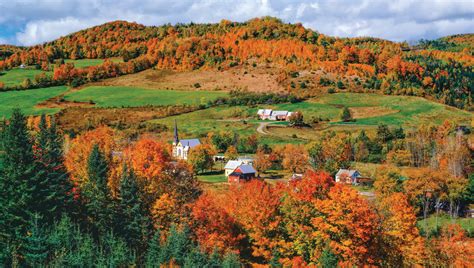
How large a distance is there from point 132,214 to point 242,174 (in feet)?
158

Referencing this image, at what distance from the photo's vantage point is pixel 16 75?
179 metres

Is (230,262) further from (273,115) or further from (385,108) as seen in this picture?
(385,108)

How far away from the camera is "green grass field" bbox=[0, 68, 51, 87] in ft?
561

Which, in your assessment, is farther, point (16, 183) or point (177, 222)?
point (177, 222)

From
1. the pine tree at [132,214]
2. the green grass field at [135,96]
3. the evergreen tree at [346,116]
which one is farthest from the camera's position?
the green grass field at [135,96]

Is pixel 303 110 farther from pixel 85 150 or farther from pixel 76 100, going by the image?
pixel 85 150

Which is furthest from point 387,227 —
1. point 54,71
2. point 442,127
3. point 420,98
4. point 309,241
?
point 54,71

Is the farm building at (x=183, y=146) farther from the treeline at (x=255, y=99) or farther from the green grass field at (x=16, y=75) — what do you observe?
the green grass field at (x=16, y=75)

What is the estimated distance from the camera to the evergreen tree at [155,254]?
43.6 metres

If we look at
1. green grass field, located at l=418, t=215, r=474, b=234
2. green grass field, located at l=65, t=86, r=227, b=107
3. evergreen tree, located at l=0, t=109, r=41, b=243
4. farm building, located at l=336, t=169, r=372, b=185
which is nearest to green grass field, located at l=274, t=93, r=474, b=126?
green grass field, located at l=65, t=86, r=227, b=107

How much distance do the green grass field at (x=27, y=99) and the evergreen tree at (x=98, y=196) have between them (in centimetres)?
9328

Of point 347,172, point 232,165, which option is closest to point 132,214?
point 232,165

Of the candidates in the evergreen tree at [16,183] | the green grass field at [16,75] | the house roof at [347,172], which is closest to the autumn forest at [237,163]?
the evergreen tree at [16,183]

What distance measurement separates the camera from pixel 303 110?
500 ft
